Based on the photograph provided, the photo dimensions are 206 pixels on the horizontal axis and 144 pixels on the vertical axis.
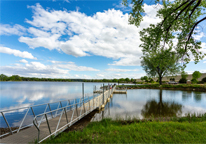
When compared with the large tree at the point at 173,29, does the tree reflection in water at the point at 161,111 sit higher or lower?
lower

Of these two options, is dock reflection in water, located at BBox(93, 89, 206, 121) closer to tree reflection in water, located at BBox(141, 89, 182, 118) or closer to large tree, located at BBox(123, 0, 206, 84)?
tree reflection in water, located at BBox(141, 89, 182, 118)

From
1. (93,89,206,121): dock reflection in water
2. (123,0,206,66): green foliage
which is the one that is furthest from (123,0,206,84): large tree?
(93,89,206,121): dock reflection in water

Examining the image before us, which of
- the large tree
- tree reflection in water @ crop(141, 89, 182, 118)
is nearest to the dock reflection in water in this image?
tree reflection in water @ crop(141, 89, 182, 118)

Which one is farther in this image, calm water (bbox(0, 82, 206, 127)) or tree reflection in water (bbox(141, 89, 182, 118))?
calm water (bbox(0, 82, 206, 127))

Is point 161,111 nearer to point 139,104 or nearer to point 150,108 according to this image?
point 150,108

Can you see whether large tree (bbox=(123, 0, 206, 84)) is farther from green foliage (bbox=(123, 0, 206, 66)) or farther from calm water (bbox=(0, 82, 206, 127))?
calm water (bbox=(0, 82, 206, 127))

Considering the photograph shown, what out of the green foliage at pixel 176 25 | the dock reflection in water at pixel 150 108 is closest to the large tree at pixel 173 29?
the green foliage at pixel 176 25

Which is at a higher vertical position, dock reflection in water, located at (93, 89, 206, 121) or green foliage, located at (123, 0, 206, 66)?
green foliage, located at (123, 0, 206, 66)

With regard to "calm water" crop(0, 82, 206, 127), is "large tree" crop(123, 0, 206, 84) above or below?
above

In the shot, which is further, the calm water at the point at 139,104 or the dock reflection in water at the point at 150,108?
the calm water at the point at 139,104

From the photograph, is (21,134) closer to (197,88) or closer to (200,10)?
(200,10)

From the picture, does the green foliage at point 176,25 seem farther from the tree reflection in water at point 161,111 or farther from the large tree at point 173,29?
the tree reflection in water at point 161,111

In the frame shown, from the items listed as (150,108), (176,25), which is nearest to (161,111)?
(150,108)

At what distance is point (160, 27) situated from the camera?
9.58 meters
